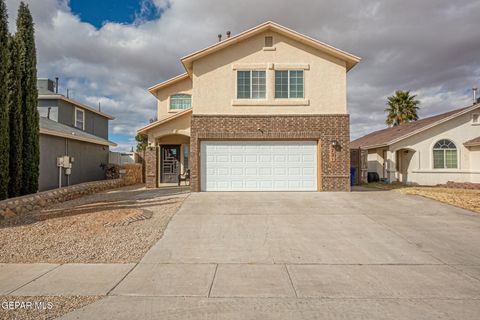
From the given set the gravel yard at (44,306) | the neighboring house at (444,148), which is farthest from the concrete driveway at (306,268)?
the neighboring house at (444,148)

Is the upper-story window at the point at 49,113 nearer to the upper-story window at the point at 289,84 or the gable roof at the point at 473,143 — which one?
the upper-story window at the point at 289,84

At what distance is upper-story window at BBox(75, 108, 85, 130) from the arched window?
23910 mm

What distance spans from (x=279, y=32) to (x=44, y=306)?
43.5ft

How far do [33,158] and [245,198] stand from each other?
8.83 m

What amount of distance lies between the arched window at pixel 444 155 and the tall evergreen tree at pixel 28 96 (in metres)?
21.9

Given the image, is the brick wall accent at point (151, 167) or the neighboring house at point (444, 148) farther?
the neighboring house at point (444, 148)

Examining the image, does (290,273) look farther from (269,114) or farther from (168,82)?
(168,82)

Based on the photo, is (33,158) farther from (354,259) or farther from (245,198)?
(354,259)

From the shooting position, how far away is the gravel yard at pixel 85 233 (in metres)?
5.81

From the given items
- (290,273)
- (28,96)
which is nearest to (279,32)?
(28,96)

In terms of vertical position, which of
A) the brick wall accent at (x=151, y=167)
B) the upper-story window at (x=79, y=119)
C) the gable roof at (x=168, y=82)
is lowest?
the brick wall accent at (x=151, y=167)

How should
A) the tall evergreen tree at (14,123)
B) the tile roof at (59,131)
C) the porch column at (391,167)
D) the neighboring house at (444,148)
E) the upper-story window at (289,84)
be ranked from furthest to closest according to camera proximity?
the porch column at (391,167) → the neighboring house at (444,148) → the tile roof at (59,131) → the upper-story window at (289,84) → the tall evergreen tree at (14,123)

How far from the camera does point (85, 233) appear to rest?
23.5ft

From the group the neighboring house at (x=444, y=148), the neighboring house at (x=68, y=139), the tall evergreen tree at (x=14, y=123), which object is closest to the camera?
the tall evergreen tree at (x=14, y=123)
